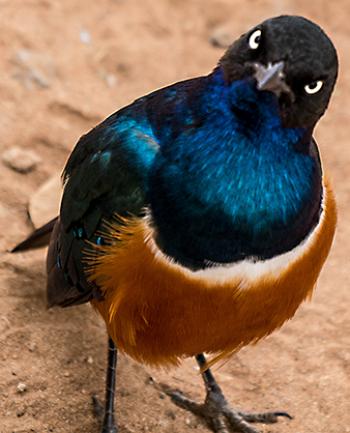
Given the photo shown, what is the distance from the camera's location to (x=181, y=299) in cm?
299

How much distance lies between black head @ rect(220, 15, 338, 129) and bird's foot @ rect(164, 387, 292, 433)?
54.3 inches

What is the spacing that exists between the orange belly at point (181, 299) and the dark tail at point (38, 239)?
2.51 ft

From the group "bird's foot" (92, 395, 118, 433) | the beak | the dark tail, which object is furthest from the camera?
the dark tail

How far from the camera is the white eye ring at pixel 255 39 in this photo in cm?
274

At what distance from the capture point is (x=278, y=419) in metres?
3.75

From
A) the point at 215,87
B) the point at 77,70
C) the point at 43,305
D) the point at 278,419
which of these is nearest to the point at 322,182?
the point at 215,87

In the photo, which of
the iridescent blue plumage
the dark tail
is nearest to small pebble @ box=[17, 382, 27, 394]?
the dark tail

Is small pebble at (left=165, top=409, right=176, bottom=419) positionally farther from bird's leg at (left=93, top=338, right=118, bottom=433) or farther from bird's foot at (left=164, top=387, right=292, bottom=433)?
bird's leg at (left=93, top=338, right=118, bottom=433)

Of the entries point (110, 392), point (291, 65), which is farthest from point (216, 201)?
point (110, 392)

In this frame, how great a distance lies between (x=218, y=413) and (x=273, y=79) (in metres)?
1.58

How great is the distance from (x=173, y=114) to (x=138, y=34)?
3075 millimetres

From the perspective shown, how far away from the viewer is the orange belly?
2.96 meters

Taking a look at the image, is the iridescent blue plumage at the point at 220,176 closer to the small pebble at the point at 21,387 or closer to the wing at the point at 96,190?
the wing at the point at 96,190

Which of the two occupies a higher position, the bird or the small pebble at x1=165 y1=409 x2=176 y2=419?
the bird
